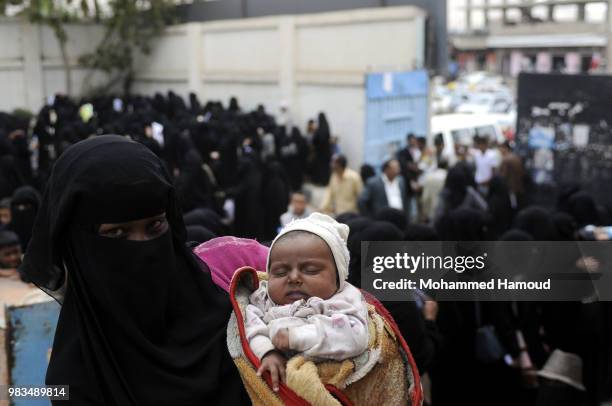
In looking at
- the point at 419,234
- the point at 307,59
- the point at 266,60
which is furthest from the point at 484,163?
the point at 266,60

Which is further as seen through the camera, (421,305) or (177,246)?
(421,305)

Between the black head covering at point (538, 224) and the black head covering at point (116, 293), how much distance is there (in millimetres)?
3041

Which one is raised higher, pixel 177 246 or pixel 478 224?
pixel 177 246


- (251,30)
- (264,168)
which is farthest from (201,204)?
(251,30)

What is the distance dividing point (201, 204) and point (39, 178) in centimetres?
341

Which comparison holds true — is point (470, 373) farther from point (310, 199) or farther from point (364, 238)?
point (310, 199)

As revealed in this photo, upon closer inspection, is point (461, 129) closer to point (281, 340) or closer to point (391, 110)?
point (391, 110)

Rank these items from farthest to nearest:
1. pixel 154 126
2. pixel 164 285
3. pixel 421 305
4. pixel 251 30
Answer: pixel 251 30
pixel 154 126
pixel 421 305
pixel 164 285

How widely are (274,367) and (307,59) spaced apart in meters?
10.8

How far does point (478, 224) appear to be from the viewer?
4.17 m

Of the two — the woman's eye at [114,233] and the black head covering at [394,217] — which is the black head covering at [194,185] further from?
the woman's eye at [114,233]

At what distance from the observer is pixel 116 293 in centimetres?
148

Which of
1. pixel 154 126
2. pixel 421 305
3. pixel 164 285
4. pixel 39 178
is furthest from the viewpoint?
pixel 154 126

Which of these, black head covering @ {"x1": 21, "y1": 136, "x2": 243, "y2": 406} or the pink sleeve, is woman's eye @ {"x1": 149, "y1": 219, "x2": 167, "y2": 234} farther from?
the pink sleeve
